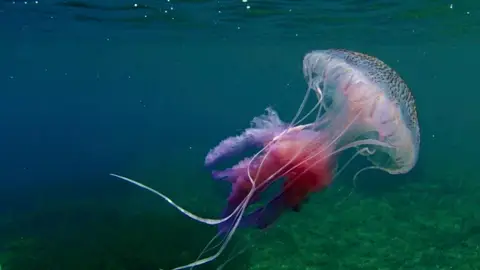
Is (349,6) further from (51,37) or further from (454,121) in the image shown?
(454,121)

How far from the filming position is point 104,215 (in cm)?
856

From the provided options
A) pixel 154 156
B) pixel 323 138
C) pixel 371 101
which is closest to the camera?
pixel 371 101

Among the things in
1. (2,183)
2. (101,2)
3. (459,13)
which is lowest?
(2,183)

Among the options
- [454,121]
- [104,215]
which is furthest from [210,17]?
[454,121]

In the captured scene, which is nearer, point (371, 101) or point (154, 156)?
point (371, 101)

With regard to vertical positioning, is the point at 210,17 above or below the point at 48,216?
above

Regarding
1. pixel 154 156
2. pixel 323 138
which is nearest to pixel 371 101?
pixel 323 138

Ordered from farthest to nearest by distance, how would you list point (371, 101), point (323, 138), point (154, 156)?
point (154, 156)
point (323, 138)
point (371, 101)

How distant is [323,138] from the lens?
350 cm

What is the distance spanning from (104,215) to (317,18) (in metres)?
10.8

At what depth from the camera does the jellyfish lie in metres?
3.33

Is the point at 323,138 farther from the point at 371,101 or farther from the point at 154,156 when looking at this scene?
the point at 154,156

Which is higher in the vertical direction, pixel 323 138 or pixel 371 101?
pixel 371 101

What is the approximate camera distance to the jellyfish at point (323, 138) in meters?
3.33
